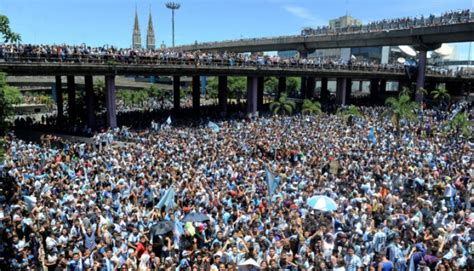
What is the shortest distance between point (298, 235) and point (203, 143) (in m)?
13.1

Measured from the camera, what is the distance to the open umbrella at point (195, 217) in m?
10.3

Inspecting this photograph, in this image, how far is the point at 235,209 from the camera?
11688 millimetres

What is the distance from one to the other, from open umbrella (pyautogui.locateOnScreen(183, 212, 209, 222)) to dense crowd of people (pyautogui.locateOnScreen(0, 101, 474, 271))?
26 mm

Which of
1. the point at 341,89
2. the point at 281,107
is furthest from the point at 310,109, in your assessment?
the point at 341,89

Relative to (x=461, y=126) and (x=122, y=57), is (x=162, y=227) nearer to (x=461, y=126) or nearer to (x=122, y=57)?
(x=122, y=57)

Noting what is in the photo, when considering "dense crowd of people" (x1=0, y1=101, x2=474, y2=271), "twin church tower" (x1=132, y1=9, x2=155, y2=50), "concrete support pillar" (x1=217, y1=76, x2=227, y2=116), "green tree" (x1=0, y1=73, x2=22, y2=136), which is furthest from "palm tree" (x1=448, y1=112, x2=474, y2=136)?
"twin church tower" (x1=132, y1=9, x2=155, y2=50)

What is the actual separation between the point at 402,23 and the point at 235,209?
4599cm

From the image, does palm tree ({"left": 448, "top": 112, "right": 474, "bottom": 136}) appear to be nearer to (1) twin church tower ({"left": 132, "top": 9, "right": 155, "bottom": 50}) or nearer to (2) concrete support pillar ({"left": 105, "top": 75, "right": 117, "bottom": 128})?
(2) concrete support pillar ({"left": 105, "top": 75, "right": 117, "bottom": 128})

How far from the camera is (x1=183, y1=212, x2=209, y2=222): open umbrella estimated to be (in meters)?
10.3

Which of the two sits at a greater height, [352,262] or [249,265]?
[352,262]

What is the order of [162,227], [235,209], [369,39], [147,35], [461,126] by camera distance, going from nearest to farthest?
[162,227] → [235,209] → [461,126] → [369,39] → [147,35]

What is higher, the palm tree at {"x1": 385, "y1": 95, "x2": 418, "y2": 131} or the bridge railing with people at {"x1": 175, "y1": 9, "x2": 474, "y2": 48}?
the bridge railing with people at {"x1": 175, "y1": 9, "x2": 474, "y2": 48}

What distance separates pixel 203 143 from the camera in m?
22.2

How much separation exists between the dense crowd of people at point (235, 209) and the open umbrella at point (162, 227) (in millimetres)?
31
